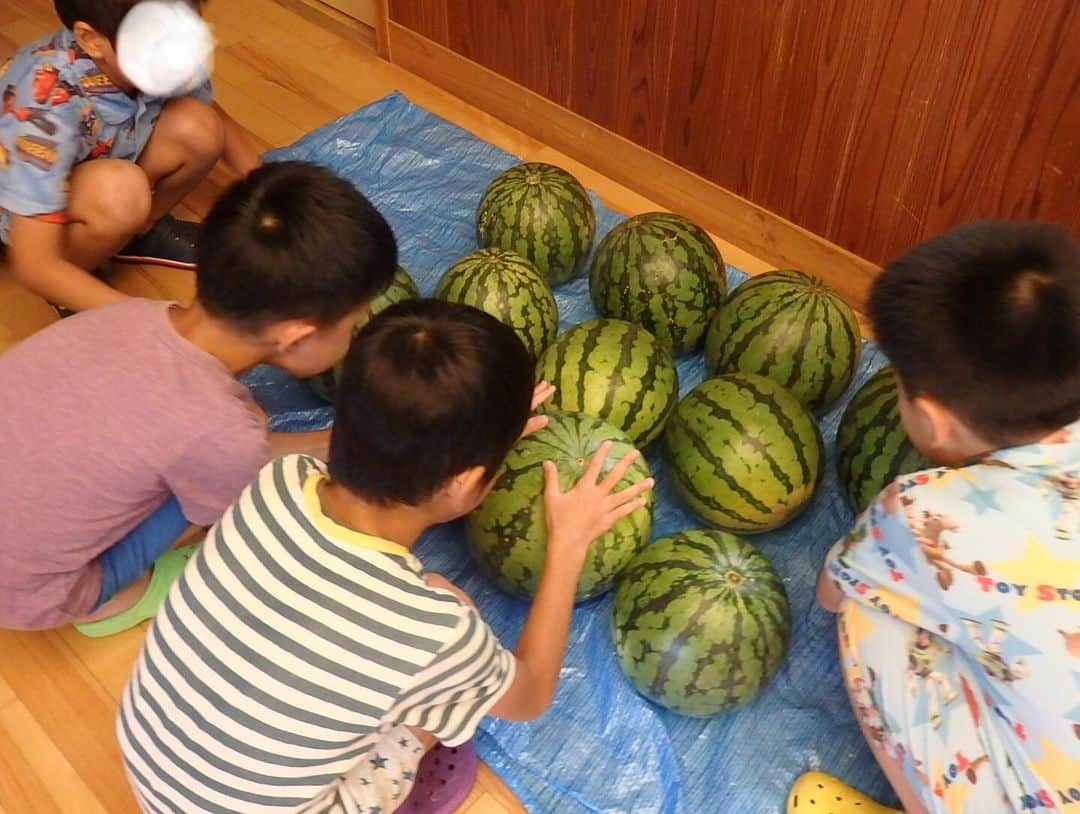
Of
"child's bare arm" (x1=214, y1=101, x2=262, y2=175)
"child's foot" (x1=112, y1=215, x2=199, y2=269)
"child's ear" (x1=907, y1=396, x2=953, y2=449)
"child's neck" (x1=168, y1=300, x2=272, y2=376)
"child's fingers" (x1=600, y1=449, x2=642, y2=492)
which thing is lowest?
"child's foot" (x1=112, y1=215, x2=199, y2=269)

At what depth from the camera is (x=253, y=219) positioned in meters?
1.37

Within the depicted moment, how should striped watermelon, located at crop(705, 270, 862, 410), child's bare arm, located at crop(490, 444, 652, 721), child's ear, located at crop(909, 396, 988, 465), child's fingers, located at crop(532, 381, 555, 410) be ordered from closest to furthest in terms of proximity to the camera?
child's ear, located at crop(909, 396, 988, 465), child's bare arm, located at crop(490, 444, 652, 721), child's fingers, located at crop(532, 381, 555, 410), striped watermelon, located at crop(705, 270, 862, 410)

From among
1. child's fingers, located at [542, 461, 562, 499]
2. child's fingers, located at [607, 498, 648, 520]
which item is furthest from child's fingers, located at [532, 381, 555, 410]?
child's fingers, located at [607, 498, 648, 520]

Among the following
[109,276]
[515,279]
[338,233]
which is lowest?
[109,276]

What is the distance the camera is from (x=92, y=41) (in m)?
1.87

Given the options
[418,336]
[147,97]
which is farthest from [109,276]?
[418,336]

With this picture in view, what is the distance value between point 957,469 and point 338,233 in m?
0.91

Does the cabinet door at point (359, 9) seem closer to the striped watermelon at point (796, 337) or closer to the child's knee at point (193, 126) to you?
the child's knee at point (193, 126)

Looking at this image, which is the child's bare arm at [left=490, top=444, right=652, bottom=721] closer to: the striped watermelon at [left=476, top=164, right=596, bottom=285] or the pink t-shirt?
the pink t-shirt

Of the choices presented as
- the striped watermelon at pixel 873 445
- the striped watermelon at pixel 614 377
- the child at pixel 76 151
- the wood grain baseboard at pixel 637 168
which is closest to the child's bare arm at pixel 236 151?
the child at pixel 76 151

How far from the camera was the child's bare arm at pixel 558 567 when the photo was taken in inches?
52.4

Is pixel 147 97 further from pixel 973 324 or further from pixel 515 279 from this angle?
pixel 973 324

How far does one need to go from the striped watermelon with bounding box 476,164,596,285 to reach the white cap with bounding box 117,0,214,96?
73 cm

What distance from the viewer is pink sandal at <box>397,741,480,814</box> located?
1.46 metres
